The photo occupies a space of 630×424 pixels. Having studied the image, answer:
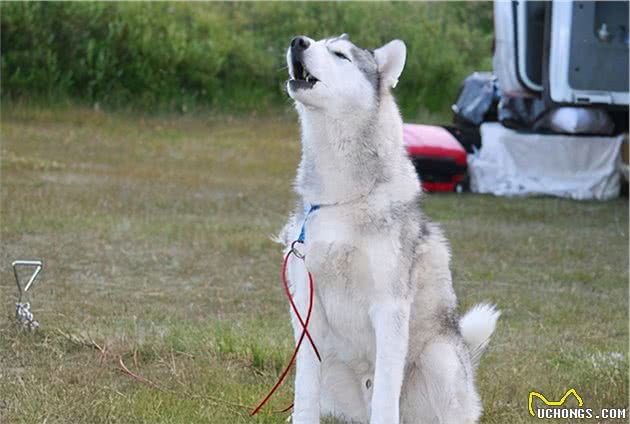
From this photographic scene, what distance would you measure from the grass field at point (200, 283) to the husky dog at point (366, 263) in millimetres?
663

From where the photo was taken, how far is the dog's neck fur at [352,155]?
183 inches

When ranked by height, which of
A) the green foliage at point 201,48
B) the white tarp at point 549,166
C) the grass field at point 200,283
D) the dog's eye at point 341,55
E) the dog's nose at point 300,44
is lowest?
the green foliage at point 201,48

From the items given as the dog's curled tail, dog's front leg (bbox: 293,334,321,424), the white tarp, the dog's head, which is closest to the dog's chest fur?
dog's front leg (bbox: 293,334,321,424)

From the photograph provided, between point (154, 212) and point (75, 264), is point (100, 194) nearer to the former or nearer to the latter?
point (154, 212)

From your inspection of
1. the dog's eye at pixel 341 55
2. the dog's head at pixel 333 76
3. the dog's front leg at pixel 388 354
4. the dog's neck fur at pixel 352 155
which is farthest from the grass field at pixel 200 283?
the dog's eye at pixel 341 55

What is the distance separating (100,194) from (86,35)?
967 centimetres

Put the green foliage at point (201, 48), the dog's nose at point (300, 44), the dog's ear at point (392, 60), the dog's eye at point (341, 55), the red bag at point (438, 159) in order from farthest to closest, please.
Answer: the green foliage at point (201, 48), the red bag at point (438, 159), the dog's ear at point (392, 60), the dog's eye at point (341, 55), the dog's nose at point (300, 44)

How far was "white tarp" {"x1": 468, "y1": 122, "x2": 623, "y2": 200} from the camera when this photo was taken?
14086mm

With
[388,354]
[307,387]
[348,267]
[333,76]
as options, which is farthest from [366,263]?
[333,76]

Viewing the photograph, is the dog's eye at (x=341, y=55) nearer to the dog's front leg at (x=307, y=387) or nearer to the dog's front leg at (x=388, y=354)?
the dog's front leg at (x=388, y=354)

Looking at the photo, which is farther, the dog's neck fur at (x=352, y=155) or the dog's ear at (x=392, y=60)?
the dog's ear at (x=392, y=60)

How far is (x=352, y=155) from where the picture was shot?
15.3 ft

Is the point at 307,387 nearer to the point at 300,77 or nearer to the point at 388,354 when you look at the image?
the point at 388,354

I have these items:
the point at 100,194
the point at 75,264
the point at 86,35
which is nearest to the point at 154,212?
the point at 100,194
